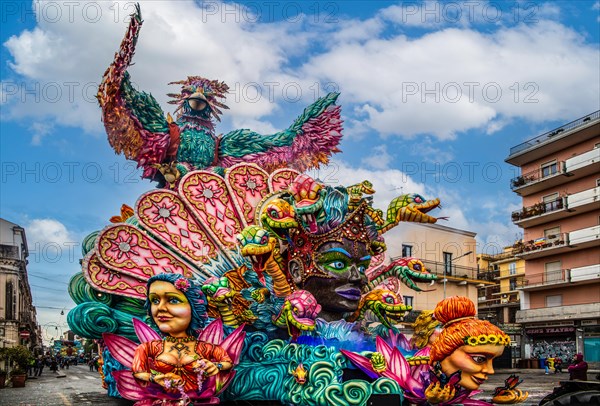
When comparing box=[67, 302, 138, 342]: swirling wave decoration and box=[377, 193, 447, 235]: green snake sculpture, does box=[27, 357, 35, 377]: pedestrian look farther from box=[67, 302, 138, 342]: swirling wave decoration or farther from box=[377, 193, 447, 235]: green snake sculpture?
box=[377, 193, 447, 235]: green snake sculpture

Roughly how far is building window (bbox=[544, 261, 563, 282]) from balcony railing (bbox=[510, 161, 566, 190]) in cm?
472

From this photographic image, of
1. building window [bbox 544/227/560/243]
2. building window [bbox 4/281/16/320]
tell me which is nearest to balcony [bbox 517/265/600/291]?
building window [bbox 544/227/560/243]

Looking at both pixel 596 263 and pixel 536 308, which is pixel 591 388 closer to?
pixel 596 263

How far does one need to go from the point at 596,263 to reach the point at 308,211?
29.1 meters

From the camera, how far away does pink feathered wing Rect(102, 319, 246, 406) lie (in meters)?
7.77

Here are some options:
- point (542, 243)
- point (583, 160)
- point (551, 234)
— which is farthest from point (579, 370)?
point (551, 234)

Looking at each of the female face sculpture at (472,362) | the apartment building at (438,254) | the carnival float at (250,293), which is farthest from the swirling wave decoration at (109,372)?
the apartment building at (438,254)

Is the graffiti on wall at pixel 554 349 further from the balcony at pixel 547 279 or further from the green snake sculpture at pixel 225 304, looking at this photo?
the green snake sculpture at pixel 225 304

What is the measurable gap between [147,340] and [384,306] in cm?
313

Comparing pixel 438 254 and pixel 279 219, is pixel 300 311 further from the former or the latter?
pixel 438 254

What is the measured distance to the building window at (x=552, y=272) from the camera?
118 feet

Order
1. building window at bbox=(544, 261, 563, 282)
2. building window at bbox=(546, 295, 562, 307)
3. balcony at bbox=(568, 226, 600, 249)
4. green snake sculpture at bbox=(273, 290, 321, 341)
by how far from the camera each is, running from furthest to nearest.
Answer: building window at bbox=(546, 295, 562, 307)
building window at bbox=(544, 261, 563, 282)
balcony at bbox=(568, 226, 600, 249)
green snake sculpture at bbox=(273, 290, 321, 341)

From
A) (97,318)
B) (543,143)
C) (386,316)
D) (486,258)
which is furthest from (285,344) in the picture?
(486,258)

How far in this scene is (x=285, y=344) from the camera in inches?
354
